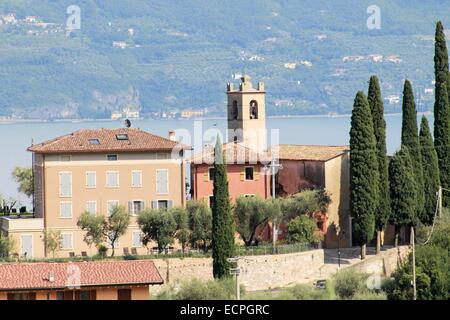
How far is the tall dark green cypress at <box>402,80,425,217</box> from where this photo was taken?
39.8 m

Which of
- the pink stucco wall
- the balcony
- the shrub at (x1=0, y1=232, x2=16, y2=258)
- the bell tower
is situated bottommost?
the shrub at (x1=0, y1=232, x2=16, y2=258)

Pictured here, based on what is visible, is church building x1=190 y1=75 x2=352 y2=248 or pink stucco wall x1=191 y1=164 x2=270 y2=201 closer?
church building x1=190 y1=75 x2=352 y2=248

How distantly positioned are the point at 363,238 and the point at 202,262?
196 inches

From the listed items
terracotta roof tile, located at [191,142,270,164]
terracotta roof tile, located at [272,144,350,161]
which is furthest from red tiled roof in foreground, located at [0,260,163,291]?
terracotta roof tile, located at [272,144,350,161]

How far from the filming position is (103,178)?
3969cm

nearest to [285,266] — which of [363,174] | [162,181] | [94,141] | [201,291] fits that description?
[363,174]

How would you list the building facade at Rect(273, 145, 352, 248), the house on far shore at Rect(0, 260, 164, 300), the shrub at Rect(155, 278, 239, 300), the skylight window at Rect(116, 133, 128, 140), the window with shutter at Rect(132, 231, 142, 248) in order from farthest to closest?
1. the skylight window at Rect(116, 133, 128, 140)
2. the building facade at Rect(273, 145, 352, 248)
3. the window with shutter at Rect(132, 231, 142, 248)
4. the shrub at Rect(155, 278, 239, 300)
5. the house on far shore at Rect(0, 260, 164, 300)

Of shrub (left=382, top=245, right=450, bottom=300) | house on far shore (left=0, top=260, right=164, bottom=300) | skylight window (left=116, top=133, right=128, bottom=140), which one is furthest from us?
skylight window (left=116, top=133, right=128, bottom=140)

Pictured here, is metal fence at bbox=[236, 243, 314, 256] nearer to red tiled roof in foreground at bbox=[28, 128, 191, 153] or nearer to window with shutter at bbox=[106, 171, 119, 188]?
red tiled roof in foreground at bbox=[28, 128, 191, 153]

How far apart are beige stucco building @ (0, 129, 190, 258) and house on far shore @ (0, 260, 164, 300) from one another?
31.0 feet

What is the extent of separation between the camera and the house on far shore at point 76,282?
90.4 ft

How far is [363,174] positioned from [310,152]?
3721mm

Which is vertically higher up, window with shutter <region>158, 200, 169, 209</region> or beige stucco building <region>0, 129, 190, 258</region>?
beige stucco building <region>0, 129, 190, 258</region>

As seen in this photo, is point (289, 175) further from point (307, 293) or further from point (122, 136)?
point (307, 293)
